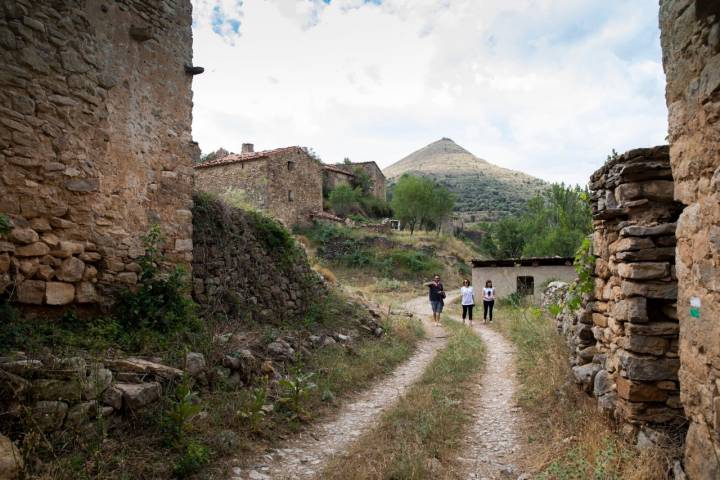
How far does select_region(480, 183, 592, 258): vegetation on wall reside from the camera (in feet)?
80.5

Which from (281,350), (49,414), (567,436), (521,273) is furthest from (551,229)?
(49,414)

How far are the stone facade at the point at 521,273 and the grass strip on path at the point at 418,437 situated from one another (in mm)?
11250

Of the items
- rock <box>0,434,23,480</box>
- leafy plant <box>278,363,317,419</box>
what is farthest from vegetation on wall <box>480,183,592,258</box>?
rock <box>0,434,23,480</box>

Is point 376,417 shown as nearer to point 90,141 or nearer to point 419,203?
point 90,141

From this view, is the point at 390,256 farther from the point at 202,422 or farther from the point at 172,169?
the point at 202,422

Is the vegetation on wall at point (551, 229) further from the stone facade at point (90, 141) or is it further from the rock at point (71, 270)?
the rock at point (71, 270)

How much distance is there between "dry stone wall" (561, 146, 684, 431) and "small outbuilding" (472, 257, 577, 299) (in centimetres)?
1334

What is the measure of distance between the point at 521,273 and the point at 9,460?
17785 millimetres

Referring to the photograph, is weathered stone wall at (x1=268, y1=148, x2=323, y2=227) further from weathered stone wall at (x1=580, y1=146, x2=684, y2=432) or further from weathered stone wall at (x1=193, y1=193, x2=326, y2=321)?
weathered stone wall at (x1=580, y1=146, x2=684, y2=432)

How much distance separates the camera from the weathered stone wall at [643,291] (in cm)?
395

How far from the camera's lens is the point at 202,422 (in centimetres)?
460

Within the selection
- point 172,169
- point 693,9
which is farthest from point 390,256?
point 693,9

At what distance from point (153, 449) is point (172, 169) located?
13.7 ft

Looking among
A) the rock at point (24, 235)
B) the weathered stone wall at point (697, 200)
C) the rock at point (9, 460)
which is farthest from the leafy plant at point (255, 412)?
the weathered stone wall at point (697, 200)
